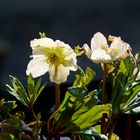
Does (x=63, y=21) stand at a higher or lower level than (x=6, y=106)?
higher

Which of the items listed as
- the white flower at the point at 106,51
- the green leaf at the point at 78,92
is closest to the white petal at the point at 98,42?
the white flower at the point at 106,51

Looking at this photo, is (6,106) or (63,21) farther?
(63,21)

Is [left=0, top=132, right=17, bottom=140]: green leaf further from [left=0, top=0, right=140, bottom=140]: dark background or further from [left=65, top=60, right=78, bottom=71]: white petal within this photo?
[left=0, top=0, right=140, bottom=140]: dark background

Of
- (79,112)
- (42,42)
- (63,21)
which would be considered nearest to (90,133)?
(79,112)

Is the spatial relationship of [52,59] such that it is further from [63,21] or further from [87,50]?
[63,21]

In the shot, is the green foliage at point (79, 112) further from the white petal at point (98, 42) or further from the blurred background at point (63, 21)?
the blurred background at point (63, 21)

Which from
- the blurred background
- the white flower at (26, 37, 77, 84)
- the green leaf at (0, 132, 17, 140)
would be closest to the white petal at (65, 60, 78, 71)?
the white flower at (26, 37, 77, 84)

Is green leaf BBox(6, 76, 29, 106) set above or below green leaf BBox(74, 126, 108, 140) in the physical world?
above
